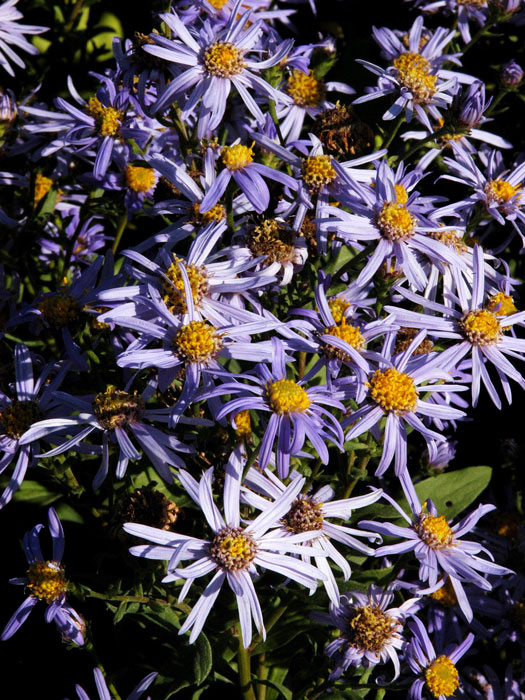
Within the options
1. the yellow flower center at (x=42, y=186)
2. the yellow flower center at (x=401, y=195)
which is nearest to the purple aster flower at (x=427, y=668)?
the yellow flower center at (x=401, y=195)

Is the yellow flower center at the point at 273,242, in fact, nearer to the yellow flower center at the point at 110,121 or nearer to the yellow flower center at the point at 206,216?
the yellow flower center at the point at 206,216

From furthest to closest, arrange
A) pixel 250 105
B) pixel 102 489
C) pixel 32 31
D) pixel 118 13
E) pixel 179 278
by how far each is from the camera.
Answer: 1. pixel 118 13
2. pixel 32 31
3. pixel 102 489
4. pixel 250 105
5. pixel 179 278

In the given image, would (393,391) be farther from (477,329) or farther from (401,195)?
(401,195)

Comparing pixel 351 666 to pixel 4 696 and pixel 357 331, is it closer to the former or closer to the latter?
pixel 357 331

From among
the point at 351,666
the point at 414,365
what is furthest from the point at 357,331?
the point at 351,666

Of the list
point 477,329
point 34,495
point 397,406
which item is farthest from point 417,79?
point 34,495
